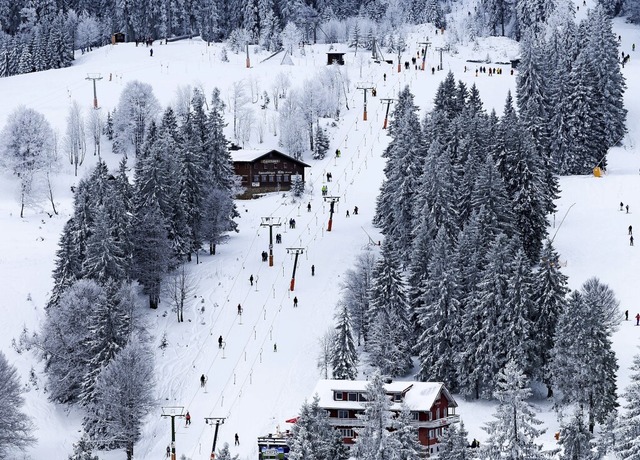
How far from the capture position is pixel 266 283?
8388 centimetres

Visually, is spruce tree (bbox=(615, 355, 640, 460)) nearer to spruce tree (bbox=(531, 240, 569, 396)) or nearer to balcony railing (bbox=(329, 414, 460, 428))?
balcony railing (bbox=(329, 414, 460, 428))

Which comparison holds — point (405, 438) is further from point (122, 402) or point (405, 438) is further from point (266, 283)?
point (266, 283)

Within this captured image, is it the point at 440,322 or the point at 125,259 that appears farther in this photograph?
the point at 125,259

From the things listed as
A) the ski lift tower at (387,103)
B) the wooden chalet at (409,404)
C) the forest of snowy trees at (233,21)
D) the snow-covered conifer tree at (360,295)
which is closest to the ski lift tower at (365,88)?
the ski lift tower at (387,103)

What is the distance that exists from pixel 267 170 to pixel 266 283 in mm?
23752

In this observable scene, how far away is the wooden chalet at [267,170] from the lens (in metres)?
106

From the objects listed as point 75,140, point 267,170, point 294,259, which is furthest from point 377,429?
point 75,140

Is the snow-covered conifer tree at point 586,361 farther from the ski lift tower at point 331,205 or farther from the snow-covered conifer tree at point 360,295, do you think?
the ski lift tower at point 331,205

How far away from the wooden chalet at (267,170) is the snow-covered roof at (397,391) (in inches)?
1579

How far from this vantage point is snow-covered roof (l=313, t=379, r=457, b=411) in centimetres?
6500

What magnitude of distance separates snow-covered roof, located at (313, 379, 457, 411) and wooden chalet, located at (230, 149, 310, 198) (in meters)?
40.1

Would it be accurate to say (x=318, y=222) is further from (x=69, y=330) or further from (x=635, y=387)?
(x=635, y=387)

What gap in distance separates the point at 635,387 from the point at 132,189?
4302 centimetres

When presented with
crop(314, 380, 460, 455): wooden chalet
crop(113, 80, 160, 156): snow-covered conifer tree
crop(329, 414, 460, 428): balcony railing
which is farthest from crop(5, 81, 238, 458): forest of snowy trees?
crop(113, 80, 160, 156): snow-covered conifer tree
